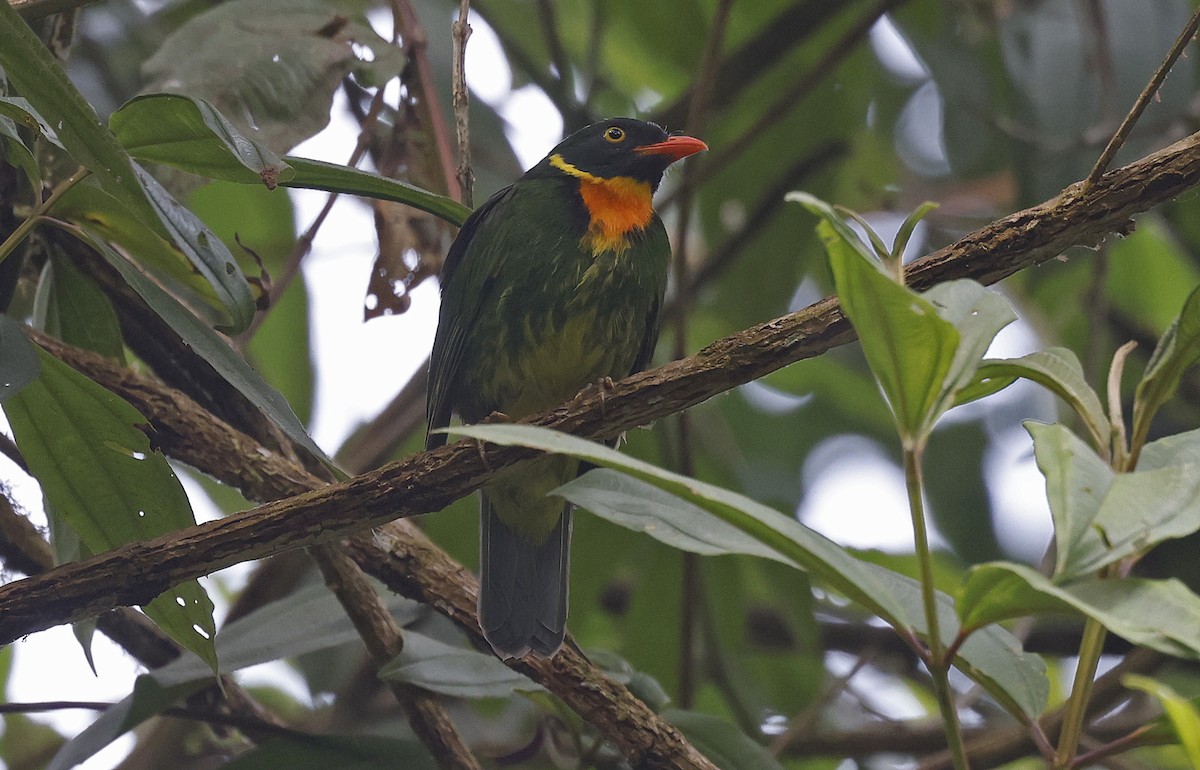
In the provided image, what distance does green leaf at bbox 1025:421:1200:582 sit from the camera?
134 centimetres

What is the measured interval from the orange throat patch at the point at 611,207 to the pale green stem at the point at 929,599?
85.2 inches

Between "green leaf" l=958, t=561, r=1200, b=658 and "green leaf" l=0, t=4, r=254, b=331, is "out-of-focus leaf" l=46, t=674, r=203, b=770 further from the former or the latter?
"green leaf" l=958, t=561, r=1200, b=658

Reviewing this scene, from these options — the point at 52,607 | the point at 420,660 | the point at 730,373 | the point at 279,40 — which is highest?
the point at 279,40

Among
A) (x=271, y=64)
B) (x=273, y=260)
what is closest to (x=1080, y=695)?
(x=271, y=64)

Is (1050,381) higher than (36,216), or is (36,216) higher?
(36,216)

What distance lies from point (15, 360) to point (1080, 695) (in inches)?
64.3

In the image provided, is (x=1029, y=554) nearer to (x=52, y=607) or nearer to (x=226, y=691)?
(x=226, y=691)

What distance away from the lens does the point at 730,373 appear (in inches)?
79.0

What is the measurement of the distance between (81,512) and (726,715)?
8.27 ft

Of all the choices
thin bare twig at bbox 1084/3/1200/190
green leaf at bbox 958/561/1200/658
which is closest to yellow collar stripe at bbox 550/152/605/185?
thin bare twig at bbox 1084/3/1200/190

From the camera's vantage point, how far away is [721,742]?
277cm

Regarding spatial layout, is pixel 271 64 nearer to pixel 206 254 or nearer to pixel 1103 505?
pixel 206 254

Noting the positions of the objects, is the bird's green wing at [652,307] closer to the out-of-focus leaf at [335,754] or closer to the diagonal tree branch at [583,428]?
the out-of-focus leaf at [335,754]

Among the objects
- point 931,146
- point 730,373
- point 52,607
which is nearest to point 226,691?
point 52,607
